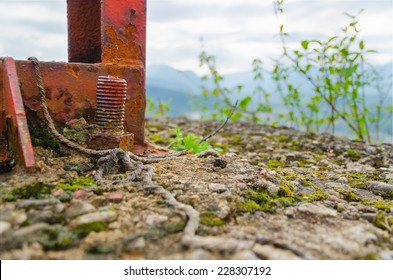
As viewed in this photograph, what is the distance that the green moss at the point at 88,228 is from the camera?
5.84 feet

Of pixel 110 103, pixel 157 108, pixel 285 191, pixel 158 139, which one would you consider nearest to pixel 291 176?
pixel 285 191

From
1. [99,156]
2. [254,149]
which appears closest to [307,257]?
[99,156]

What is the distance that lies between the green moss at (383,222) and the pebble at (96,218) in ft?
4.48

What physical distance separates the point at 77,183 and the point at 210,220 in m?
0.87

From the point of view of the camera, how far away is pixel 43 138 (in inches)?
112

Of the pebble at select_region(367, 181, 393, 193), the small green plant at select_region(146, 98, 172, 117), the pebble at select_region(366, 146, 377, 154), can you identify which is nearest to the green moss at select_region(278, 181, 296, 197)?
the pebble at select_region(367, 181, 393, 193)

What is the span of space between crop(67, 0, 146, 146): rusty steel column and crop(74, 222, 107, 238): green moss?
5.09ft

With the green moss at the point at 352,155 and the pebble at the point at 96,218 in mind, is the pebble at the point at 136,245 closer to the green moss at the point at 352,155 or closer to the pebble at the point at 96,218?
the pebble at the point at 96,218

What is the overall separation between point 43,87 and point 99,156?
0.62 meters

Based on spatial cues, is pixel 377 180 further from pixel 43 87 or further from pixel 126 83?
pixel 43 87

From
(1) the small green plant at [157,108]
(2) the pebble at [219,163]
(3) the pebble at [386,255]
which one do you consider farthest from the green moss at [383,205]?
(1) the small green plant at [157,108]

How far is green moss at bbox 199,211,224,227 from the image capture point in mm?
1987

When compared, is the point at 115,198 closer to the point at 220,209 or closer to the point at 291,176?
the point at 220,209

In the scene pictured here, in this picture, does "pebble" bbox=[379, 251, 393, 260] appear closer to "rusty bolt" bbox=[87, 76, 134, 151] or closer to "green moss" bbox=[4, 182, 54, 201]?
"green moss" bbox=[4, 182, 54, 201]
